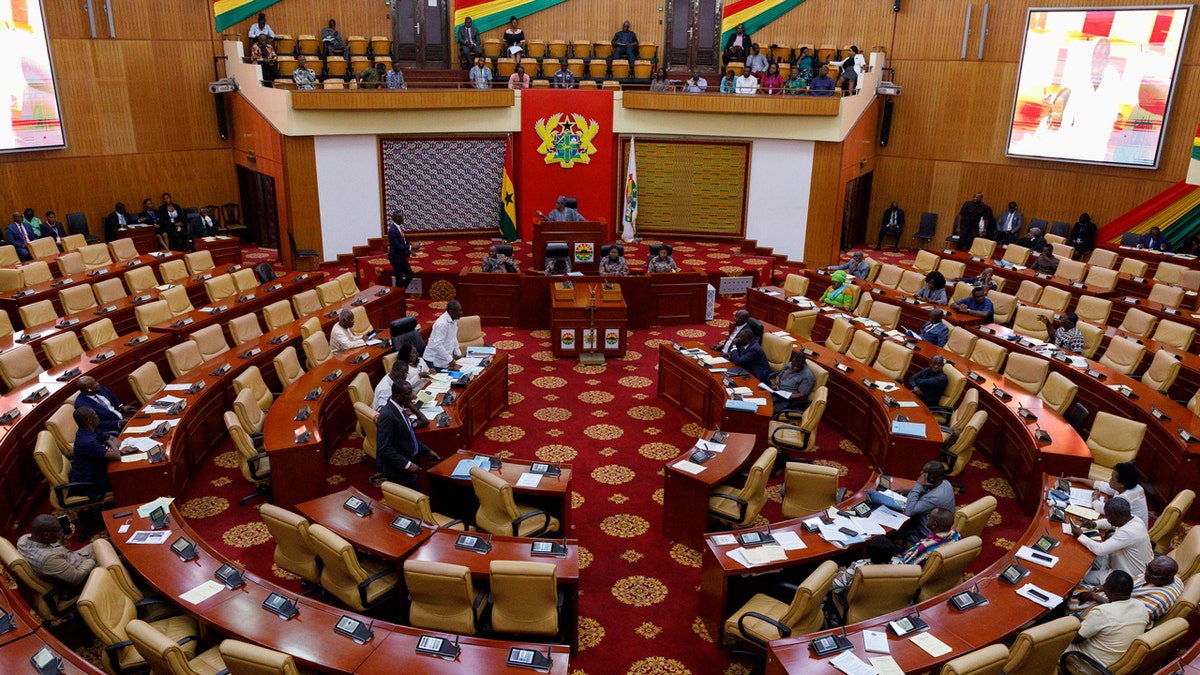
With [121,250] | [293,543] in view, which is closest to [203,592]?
[293,543]

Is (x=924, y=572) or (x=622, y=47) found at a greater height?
(x=622, y=47)

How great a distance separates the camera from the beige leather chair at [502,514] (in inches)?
269

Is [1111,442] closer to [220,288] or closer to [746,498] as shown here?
[746,498]

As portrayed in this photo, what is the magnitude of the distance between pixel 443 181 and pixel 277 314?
312 inches

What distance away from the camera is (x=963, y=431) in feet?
27.2

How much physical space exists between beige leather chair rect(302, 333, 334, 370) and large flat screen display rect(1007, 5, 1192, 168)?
49.7ft

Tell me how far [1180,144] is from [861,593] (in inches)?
590

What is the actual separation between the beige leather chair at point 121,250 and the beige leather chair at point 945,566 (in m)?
14.0

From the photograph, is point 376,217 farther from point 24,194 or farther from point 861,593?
point 861,593

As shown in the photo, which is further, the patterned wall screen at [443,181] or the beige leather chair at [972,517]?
the patterned wall screen at [443,181]

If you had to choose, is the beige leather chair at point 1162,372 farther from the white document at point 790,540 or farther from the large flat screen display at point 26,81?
the large flat screen display at point 26,81

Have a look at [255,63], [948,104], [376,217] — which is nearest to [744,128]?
[948,104]

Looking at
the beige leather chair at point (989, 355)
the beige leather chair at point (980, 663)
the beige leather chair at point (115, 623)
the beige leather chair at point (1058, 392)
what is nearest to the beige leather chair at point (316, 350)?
the beige leather chair at point (115, 623)

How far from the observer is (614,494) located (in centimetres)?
852
